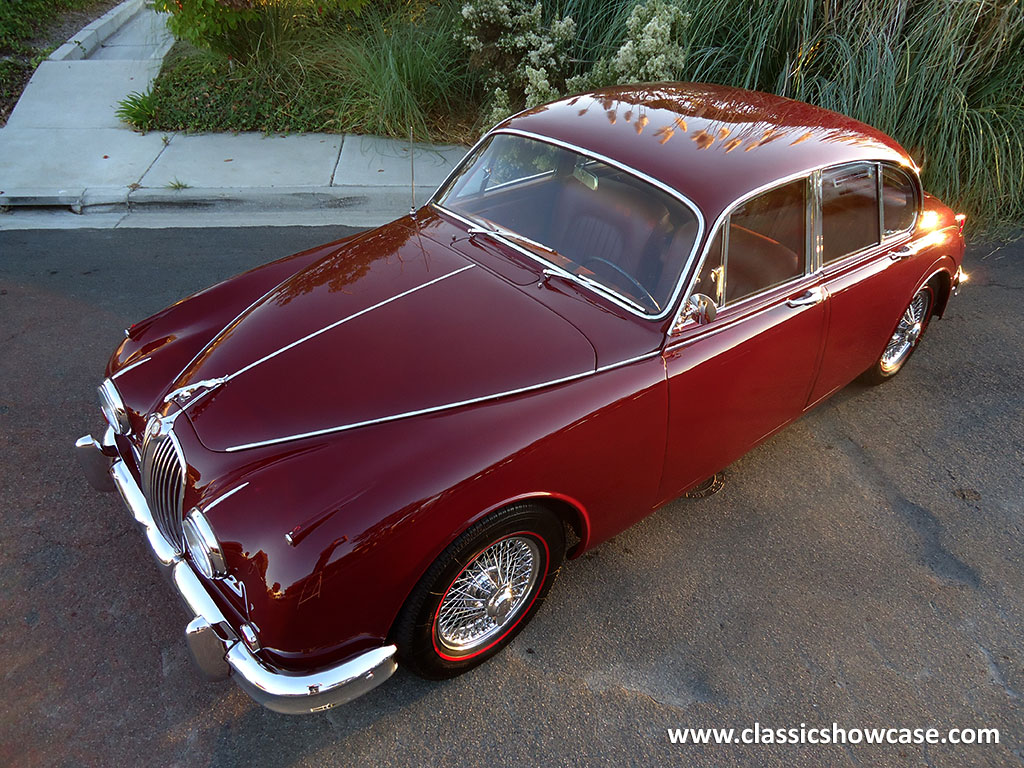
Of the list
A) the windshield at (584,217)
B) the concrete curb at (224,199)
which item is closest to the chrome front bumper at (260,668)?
the windshield at (584,217)

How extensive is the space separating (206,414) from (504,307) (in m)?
1.17

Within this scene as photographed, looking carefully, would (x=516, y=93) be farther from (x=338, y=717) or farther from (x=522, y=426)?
(x=338, y=717)

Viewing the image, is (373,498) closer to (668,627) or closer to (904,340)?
(668,627)

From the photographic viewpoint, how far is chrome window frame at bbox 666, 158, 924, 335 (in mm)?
2842

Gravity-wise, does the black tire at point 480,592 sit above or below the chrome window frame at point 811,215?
below

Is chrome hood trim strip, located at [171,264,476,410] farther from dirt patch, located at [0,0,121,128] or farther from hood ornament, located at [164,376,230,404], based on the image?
dirt patch, located at [0,0,121,128]

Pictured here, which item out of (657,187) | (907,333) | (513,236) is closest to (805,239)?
(657,187)

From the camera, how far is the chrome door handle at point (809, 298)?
321 cm

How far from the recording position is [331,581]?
2.20 m

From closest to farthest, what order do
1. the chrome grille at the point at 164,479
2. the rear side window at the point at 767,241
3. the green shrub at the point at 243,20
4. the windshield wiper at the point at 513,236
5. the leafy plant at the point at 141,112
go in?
the chrome grille at the point at 164,479 → the rear side window at the point at 767,241 → the windshield wiper at the point at 513,236 → the green shrub at the point at 243,20 → the leafy plant at the point at 141,112

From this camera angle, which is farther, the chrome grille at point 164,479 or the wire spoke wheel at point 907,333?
the wire spoke wheel at point 907,333

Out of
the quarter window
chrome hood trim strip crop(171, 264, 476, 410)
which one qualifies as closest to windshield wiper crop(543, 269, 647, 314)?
the quarter window

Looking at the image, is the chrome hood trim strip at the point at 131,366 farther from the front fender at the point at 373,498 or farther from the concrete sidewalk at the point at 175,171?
the concrete sidewalk at the point at 175,171

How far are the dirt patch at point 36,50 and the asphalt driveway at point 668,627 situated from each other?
4.93 m
